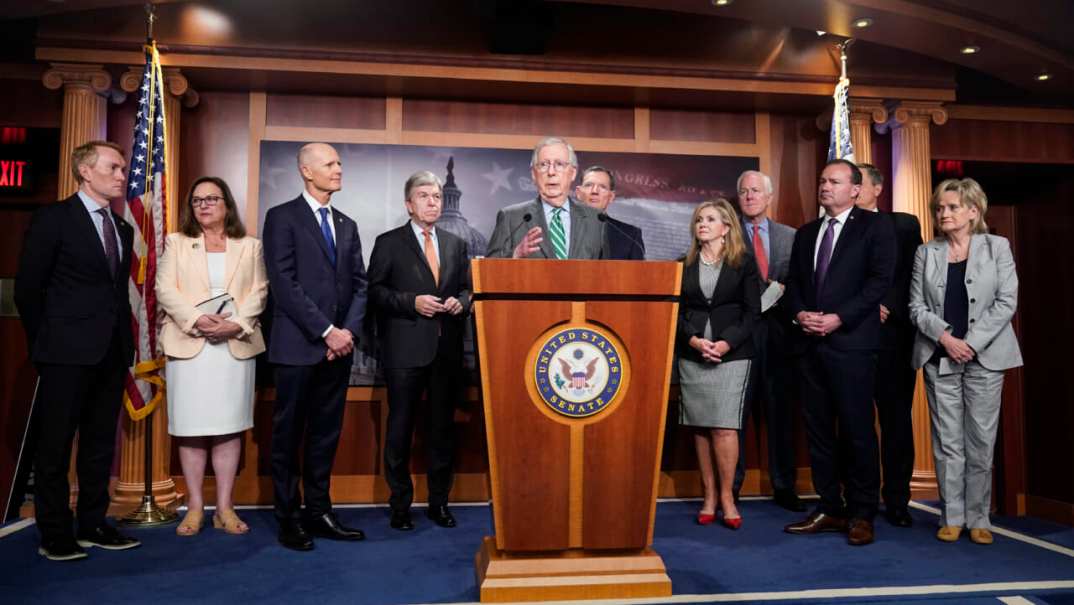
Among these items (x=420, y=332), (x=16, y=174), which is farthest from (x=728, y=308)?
(x=16, y=174)

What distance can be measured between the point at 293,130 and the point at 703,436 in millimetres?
3113

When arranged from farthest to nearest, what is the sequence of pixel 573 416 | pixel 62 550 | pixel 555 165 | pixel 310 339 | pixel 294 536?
pixel 310 339
pixel 294 536
pixel 62 550
pixel 555 165
pixel 573 416

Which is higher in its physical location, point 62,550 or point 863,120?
point 863,120

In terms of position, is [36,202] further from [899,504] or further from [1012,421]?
[1012,421]

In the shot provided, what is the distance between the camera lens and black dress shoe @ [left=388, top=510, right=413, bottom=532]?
150 inches

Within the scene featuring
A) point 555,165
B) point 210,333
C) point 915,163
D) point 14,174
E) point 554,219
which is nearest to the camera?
point 555,165

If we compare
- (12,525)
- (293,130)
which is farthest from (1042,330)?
(12,525)

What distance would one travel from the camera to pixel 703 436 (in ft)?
A: 13.2

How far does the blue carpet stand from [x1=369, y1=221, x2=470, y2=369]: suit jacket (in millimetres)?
891

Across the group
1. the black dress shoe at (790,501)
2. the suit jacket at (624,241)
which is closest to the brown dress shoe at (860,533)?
the black dress shoe at (790,501)

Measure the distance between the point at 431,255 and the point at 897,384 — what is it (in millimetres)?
2517

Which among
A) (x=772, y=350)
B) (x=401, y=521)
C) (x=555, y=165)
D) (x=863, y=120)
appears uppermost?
(x=863, y=120)

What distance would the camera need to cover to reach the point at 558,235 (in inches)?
119

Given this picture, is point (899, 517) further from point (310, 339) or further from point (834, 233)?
point (310, 339)
